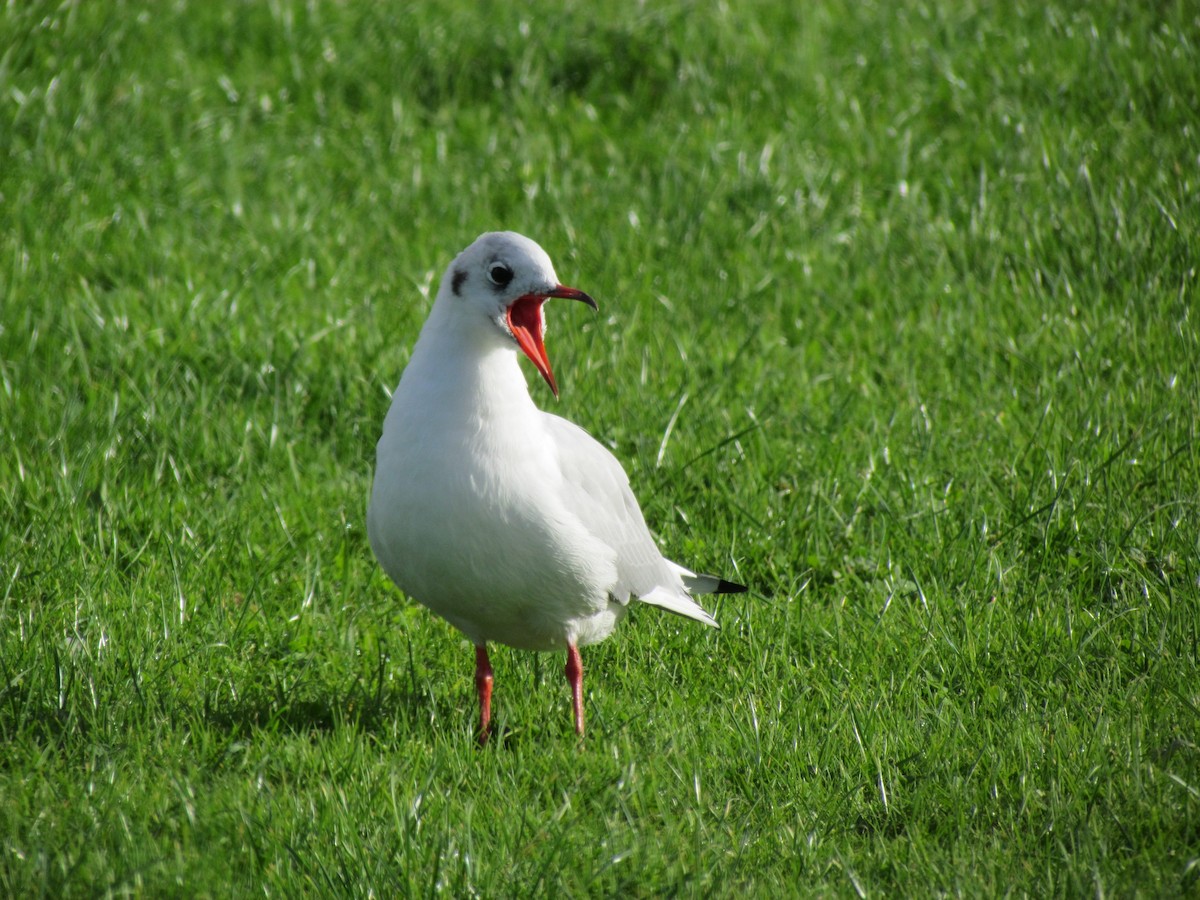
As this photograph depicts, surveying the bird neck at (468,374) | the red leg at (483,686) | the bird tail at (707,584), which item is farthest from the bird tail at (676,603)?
the bird neck at (468,374)

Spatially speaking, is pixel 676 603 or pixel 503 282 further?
pixel 676 603

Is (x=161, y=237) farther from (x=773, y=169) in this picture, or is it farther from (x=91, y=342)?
(x=773, y=169)

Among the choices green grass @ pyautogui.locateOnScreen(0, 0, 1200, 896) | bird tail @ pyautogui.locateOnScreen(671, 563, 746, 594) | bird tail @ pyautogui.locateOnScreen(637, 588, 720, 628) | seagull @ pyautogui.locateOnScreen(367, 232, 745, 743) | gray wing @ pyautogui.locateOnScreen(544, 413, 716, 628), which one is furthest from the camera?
bird tail @ pyautogui.locateOnScreen(671, 563, 746, 594)

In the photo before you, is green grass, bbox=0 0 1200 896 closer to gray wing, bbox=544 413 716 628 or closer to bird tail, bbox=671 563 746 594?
bird tail, bbox=671 563 746 594

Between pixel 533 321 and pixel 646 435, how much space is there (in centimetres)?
181

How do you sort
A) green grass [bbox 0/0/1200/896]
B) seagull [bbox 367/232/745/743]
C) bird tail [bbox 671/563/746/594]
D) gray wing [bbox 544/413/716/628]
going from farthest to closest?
bird tail [bbox 671/563/746/594] < gray wing [bbox 544/413/716/628] < seagull [bbox 367/232/745/743] < green grass [bbox 0/0/1200/896]

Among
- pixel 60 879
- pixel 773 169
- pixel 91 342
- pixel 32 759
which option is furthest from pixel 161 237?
pixel 60 879

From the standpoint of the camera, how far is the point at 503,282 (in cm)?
372

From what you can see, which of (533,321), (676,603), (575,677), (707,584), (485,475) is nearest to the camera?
(485,475)

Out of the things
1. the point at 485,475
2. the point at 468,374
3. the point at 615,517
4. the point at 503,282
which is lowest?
the point at 615,517

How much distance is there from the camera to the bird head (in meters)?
3.70

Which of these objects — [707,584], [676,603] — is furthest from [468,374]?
[707,584]

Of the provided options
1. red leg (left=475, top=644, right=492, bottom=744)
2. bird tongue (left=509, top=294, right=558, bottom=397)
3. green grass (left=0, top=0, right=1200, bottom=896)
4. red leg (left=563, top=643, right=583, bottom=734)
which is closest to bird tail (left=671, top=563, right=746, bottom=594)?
green grass (left=0, top=0, right=1200, bottom=896)

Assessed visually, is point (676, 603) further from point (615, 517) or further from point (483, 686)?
point (483, 686)
